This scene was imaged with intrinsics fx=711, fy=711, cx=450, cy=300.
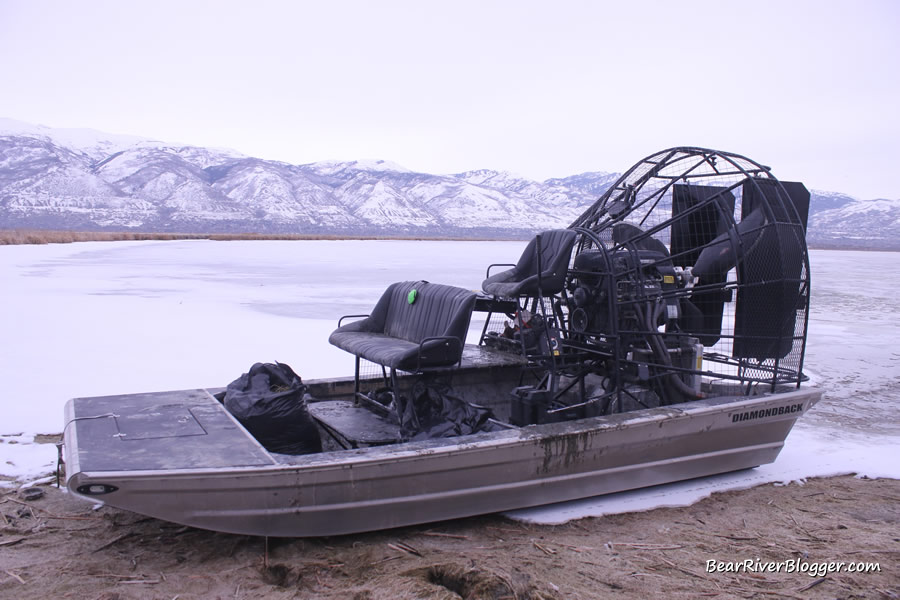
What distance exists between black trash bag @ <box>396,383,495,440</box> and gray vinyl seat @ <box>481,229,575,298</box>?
2.90ft

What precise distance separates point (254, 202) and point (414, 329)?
120 metres

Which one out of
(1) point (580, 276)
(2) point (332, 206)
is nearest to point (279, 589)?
(1) point (580, 276)

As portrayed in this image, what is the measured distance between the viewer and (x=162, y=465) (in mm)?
3104

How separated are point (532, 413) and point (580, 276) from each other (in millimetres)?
1195

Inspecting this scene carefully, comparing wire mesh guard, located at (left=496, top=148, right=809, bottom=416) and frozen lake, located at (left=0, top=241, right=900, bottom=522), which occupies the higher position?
wire mesh guard, located at (left=496, top=148, right=809, bottom=416)

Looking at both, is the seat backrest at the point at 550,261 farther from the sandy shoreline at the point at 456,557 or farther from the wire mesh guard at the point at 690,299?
the sandy shoreline at the point at 456,557

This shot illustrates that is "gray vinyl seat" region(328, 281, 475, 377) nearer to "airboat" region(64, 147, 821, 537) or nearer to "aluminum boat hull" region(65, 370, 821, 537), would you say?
"airboat" region(64, 147, 821, 537)

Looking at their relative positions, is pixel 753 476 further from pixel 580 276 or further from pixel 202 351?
Result: pixel 202 351

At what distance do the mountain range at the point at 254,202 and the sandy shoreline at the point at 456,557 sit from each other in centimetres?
9580

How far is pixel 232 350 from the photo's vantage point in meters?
8.10

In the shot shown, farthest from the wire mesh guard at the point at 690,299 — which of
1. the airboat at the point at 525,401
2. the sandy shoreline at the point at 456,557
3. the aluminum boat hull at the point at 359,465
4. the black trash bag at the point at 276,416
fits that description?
the black trash bag at the point at 276,416

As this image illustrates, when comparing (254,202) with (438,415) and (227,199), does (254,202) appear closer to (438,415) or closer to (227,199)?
(227,199)

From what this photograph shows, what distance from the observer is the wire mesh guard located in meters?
4.78

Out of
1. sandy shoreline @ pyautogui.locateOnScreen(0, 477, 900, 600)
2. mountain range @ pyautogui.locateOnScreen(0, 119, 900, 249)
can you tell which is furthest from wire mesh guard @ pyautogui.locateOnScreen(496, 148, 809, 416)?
mountain range @ pyautogui.locateOnScreen(0, 119, 900, 249)
